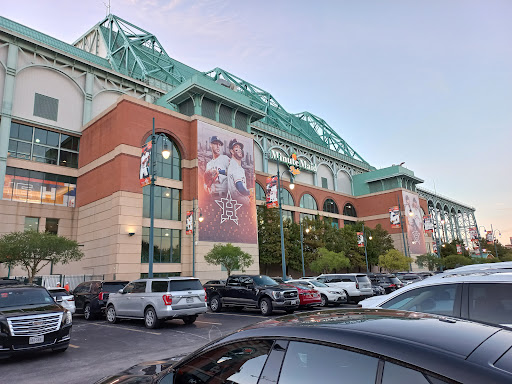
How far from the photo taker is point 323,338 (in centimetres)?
197

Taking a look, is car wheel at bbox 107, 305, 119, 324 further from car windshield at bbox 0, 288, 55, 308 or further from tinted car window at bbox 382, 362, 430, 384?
tinted car window at bbox 382, 362, 430, 384

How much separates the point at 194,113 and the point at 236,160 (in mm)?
6847

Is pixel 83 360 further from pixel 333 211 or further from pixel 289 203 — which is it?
pixel 333 211

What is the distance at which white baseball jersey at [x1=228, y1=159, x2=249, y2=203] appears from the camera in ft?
121

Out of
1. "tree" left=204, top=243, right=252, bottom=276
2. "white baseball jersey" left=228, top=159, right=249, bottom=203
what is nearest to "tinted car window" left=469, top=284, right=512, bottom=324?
"tree" left=204, top=243, right=252, bottom=276

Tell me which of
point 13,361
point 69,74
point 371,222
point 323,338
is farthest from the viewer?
point 371,222

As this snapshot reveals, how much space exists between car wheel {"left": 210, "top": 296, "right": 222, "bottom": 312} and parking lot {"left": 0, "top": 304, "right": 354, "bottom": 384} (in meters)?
3.79

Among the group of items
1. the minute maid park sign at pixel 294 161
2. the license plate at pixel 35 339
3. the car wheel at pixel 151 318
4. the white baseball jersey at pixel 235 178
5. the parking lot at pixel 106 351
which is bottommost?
the parking lot at pixel 106 351

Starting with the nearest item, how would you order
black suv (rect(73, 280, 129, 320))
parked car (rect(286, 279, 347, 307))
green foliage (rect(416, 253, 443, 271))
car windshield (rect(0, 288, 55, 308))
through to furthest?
car windshield (rect(0, 288, 55, 308)) < black suv (rect(73, 280, 129, 320)) < parked car (rect(286, 279, 347, 307)) < green foliage (rect(416, 253, 443, 271))

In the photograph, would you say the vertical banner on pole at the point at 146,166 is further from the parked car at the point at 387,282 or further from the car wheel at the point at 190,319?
the parked car at the point at 387,282

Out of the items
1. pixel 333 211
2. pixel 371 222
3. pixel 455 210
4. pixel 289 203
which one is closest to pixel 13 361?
pixel 289 203

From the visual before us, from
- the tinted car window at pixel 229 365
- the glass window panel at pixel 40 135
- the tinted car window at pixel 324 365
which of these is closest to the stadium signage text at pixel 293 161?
the glass window panel at pixel 40 135

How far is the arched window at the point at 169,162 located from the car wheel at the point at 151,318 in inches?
876

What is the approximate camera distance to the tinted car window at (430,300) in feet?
15.7
